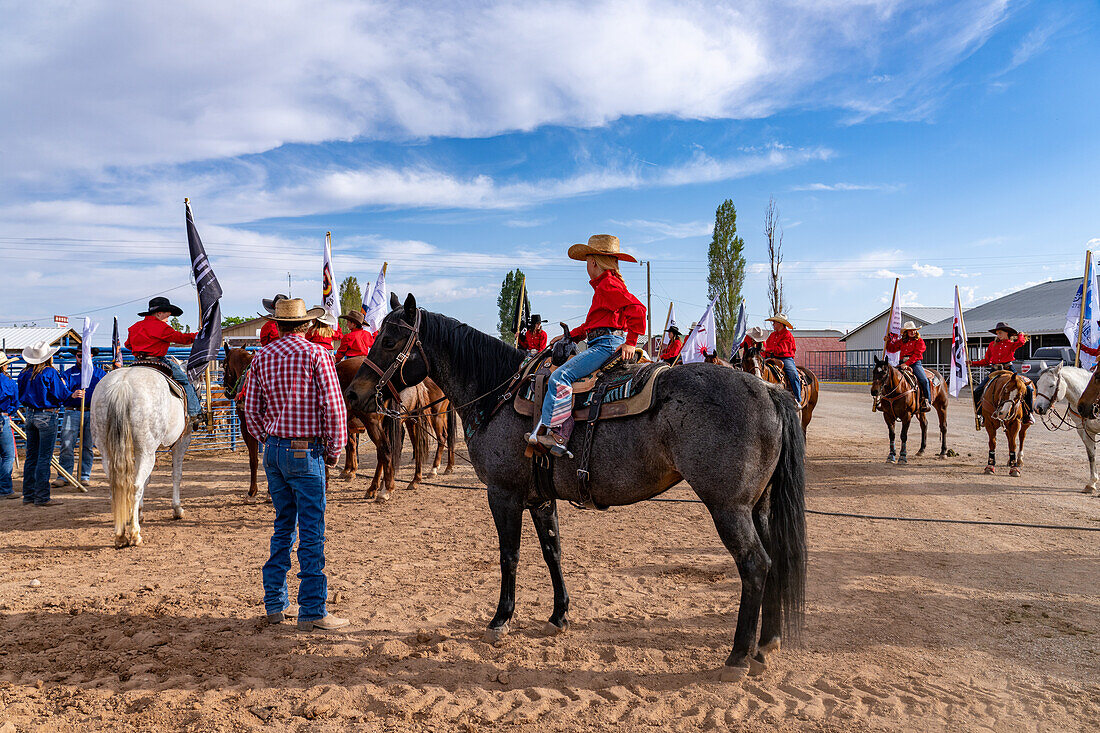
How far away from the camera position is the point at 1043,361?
23938mm

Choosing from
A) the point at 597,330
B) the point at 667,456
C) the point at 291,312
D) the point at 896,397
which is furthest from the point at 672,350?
the point at 291,312

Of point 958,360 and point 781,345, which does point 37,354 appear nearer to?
point 781,345

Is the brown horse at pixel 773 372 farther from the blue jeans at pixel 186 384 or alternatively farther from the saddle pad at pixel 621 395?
the blue jeans at pixel 186 384

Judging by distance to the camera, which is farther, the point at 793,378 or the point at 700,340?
the point at 700,340

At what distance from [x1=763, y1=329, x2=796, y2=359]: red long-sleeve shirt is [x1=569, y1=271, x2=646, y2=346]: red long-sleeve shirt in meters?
7.84

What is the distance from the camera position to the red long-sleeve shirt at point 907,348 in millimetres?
12625

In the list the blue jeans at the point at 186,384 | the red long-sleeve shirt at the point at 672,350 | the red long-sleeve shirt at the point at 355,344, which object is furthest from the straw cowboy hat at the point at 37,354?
the red long-sleeve shirt at the point at 672,350

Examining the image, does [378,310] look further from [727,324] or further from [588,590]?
[727,324]

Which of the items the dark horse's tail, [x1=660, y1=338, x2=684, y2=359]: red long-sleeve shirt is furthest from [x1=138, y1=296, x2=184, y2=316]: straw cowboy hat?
[x1=660, y1=338, x2=684, y2=359]: red long-sleeve shirt

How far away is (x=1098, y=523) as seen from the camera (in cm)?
716

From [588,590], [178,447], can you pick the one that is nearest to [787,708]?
[588,590]

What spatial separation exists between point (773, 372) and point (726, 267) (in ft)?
94.1

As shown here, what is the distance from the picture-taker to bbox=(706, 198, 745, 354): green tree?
37.6 meters

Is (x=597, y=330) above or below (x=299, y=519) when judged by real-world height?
above
